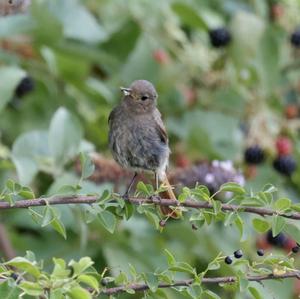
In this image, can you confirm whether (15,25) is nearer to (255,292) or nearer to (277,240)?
(277,240)

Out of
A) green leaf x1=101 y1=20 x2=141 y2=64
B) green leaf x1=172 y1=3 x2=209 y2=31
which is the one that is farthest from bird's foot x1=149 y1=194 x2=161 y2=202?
green leaf x1=172 y1=3 x2=209 y2=31

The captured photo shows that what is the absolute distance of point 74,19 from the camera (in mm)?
4551

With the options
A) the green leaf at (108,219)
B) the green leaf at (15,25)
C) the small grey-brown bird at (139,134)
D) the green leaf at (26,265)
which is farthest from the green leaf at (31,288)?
the green leaf at (15,25)

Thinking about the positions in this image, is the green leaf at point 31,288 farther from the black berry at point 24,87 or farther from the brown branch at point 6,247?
the black berry at point 24,87

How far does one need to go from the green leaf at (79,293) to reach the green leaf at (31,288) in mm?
62

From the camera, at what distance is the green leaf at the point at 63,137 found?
12.2 feet

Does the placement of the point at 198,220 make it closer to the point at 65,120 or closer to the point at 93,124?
the point at 65,120

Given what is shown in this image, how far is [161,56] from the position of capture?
16.3ft

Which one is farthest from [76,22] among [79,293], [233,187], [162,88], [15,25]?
[79,293]

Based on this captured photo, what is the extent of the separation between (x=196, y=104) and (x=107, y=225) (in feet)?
8.33

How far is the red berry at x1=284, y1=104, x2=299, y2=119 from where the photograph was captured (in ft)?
16.6

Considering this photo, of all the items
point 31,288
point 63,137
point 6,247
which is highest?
point 31,288

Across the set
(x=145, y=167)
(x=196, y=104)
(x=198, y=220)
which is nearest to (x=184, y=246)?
(x=196, y=104)

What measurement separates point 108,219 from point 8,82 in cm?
149
